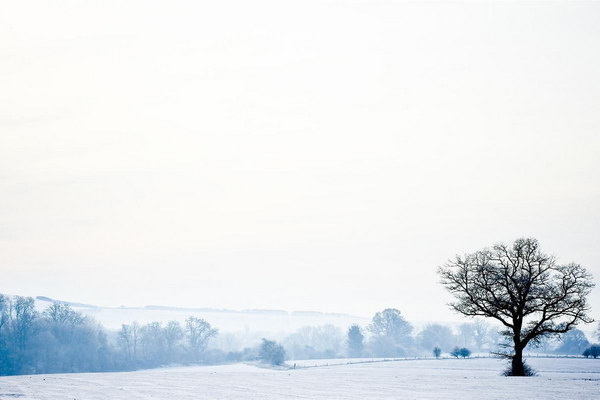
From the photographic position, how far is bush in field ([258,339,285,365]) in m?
121

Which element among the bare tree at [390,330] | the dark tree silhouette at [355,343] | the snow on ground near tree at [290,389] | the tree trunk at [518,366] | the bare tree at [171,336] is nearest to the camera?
the snow on ground near tree at [290,389]

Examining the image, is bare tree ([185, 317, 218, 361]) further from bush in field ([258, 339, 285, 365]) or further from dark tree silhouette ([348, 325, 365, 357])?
dark tree silhouette ([348, 325, 365, 357])

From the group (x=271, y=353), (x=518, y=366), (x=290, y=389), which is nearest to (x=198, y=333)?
(x=271, y=353)

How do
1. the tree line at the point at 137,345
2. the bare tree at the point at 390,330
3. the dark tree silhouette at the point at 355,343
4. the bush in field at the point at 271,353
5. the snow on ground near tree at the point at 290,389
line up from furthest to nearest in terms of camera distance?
the bare tree at the point at 390,330 → the dark tree silhouette at the point at 355,343 → the bush in field at the point at 271,353 → the tree line at the point at 137,345 → the snow on ground near tree at the point at 290,389

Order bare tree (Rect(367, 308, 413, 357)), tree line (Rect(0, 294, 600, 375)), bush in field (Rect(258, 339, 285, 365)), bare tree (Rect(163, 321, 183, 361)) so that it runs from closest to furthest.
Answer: tree line (Rect(0, 294, 600, 375)) → bush in field (Rect(258, 339, 285, 365)) → bare tree (Rect(163, 321, 183, 361)) → bare tree (Rect(367, 308, 413, 357))

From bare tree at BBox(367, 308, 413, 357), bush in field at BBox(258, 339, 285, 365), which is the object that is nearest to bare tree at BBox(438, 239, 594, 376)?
bush in field at BBox(258, 339, 285, 365)

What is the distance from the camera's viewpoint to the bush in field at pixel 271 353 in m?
121

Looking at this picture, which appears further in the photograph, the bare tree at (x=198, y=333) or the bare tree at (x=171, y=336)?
the bare tree at (x=198, y=333)

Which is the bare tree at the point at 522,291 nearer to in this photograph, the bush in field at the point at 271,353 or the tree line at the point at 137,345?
the tree line at the point at 137,345

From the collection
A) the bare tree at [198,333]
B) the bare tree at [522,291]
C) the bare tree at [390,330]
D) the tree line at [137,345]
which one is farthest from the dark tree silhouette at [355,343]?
the bare tree at [522,291]

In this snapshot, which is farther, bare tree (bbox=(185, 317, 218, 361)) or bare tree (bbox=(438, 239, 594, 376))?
bare tree (bbox=(185, 317, 218, 361))

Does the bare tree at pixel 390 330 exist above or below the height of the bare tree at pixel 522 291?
below

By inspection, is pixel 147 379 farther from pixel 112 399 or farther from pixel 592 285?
pixel 592 285

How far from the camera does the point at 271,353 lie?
123062 mm
